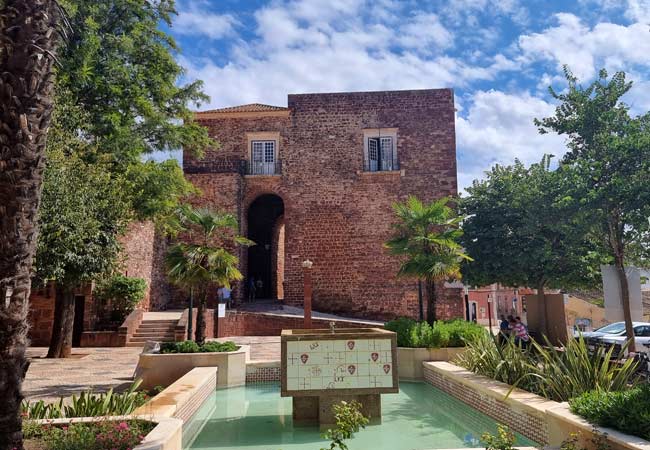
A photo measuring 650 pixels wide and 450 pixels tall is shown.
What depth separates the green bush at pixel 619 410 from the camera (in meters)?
4.12

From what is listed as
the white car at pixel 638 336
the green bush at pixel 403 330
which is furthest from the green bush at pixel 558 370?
the white car at pixel 638 336

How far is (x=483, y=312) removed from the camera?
42406 mm

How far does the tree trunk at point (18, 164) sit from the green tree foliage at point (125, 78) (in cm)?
814

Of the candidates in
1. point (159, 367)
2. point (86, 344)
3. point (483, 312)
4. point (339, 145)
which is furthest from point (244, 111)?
point (483, 312)

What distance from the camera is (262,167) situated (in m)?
23.8

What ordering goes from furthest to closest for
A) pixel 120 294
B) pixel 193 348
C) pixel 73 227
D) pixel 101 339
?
pixel 120 294 < pixel 101 339 < pixel 73 227 < pixel 193 348

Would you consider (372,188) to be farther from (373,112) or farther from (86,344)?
(86,344)

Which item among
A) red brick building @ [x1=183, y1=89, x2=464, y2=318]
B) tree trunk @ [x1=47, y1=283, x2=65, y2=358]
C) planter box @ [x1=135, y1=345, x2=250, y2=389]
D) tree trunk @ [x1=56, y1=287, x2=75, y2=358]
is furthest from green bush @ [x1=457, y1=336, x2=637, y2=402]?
red brick building @ [x1=183, y1=89, x2=464, y2=318]

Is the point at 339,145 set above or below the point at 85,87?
above

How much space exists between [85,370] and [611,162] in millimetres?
12420

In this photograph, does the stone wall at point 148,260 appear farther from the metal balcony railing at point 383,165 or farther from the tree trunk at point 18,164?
the tree trunk at point 18,164

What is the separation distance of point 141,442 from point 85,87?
466 inches

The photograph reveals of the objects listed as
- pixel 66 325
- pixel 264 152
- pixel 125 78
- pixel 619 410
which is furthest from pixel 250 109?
pixel 619 410

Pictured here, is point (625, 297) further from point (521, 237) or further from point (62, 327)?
point (62, 327)
